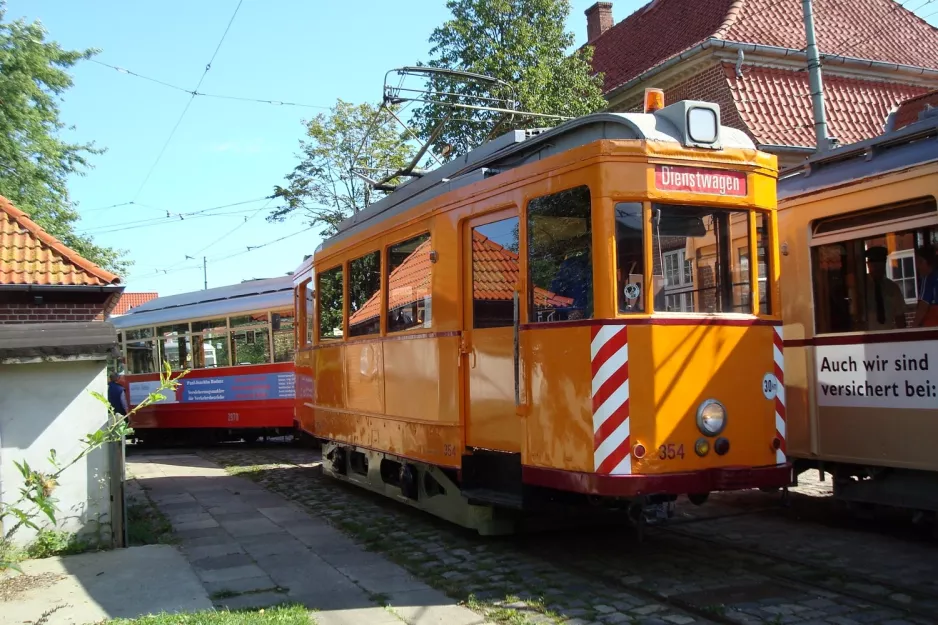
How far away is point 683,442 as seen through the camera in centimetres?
580

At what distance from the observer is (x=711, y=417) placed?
5883 mm

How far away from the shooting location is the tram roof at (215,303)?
664 inches

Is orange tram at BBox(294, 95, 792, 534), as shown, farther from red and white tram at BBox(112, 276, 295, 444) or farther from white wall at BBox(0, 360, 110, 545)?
red and white tram at BBox(112, 276, 295, 444)

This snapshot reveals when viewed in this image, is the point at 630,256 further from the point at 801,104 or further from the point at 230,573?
the point at 801,104

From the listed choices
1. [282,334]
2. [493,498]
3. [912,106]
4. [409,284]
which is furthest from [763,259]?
[282,334]

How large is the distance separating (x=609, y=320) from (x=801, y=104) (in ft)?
46.5

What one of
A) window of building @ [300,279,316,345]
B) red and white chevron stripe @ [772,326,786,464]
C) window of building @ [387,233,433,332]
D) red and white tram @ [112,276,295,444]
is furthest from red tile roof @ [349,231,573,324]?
red and white tram @ [112,276,295,444]

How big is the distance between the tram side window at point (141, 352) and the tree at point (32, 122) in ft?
10.3

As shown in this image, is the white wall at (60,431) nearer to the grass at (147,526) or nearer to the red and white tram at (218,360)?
the grass at (147,526)

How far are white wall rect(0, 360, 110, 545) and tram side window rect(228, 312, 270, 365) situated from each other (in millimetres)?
8843

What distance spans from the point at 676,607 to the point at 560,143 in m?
3.47

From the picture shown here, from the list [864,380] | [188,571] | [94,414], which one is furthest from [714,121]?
[94,414]

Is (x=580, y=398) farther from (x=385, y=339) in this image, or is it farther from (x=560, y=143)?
(x=385, y=339)

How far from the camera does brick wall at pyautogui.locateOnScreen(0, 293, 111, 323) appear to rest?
28.3 ft
